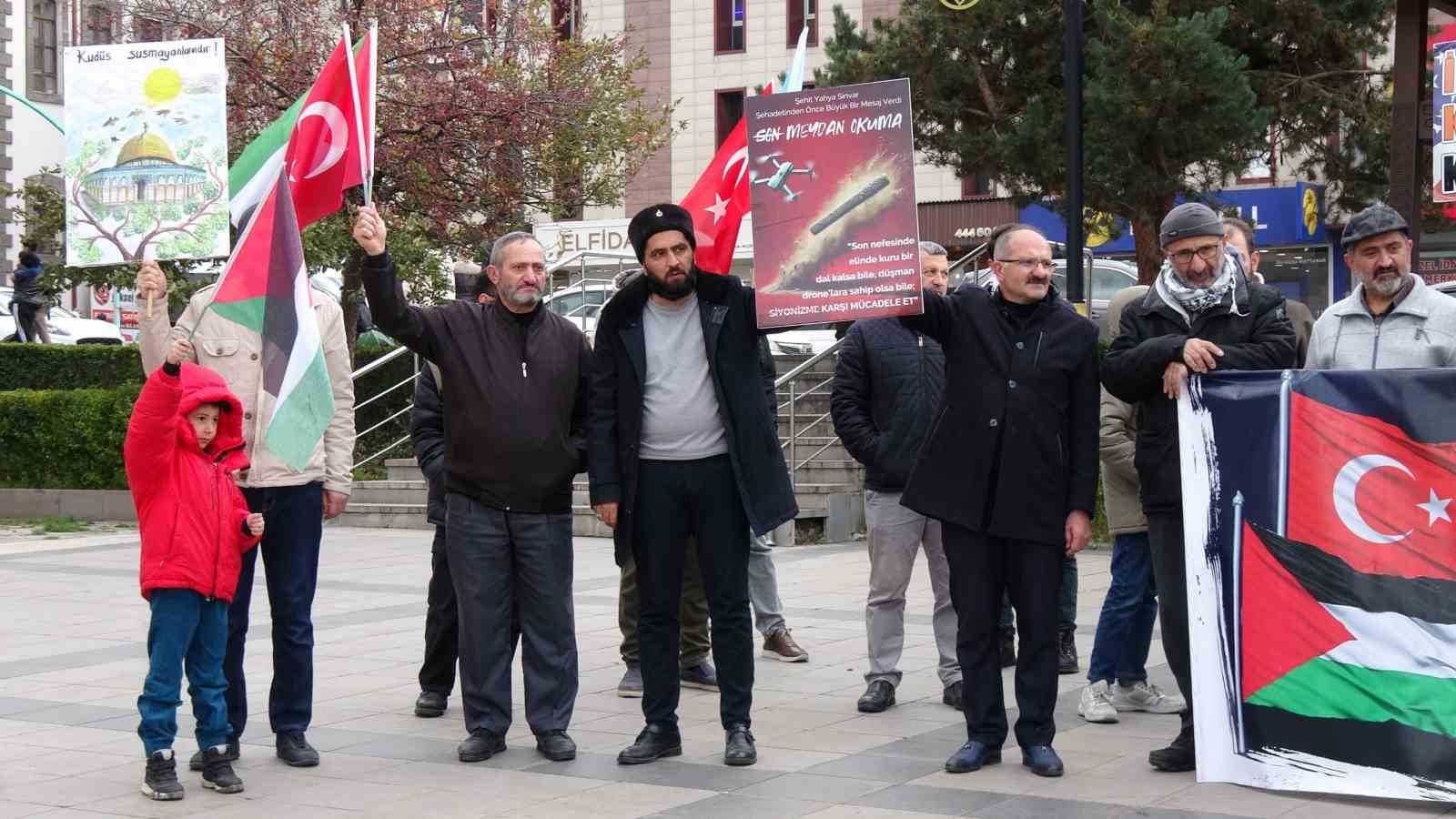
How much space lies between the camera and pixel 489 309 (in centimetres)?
751

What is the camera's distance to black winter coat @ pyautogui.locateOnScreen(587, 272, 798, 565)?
282 inches

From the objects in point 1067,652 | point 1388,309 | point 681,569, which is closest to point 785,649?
point 1067,652

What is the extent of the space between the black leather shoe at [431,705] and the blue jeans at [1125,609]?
280 cm

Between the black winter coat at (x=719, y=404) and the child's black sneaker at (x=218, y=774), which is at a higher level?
the black winter coat at (x=719, y=404)

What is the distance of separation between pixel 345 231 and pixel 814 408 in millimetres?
5946

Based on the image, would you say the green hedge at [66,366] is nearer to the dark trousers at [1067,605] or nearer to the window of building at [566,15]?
the dark trousers at [1067,605]

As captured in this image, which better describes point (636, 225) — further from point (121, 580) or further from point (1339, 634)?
point (121, 580)

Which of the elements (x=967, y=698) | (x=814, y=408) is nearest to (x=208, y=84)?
(x=967, y=698)

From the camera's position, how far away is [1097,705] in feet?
25.9

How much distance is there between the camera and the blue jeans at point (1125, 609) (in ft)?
26.2

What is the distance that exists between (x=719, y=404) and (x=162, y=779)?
2.41 meters

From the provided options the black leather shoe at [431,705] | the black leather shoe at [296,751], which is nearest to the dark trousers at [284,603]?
the black leather shoe at [296,751]

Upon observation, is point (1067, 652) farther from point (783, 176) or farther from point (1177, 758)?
point (783, 176)

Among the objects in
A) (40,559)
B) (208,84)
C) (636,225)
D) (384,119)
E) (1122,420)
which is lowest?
(40,559)
